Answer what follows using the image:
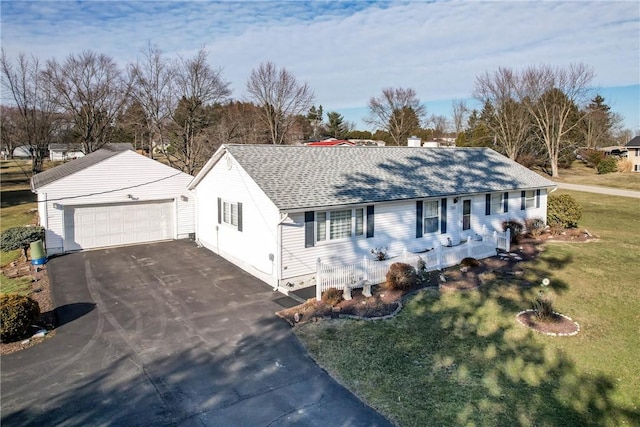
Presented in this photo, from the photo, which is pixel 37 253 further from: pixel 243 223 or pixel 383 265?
pixel 383 265

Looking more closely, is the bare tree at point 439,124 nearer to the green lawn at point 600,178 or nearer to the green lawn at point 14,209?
A: the green lawn at point 600,178

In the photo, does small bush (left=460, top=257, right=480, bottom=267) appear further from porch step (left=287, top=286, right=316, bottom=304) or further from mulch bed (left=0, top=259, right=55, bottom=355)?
mulch bed (left=0, top=259, right=55, bottom=355)

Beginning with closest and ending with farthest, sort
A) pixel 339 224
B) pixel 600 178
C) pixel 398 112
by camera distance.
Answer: pixel 339 224 → pixel 600 178 → pixel 398 112

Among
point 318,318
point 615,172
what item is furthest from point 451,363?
point 615,172

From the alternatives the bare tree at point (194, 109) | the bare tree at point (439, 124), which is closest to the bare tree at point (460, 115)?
the bare tree at point (439, 124)

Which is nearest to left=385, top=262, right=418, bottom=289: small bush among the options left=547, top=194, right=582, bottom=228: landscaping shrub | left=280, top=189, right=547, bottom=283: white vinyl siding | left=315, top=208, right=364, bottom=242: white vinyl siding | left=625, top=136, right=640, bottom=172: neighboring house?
left=280, top=189, right=547, bottom=283: white vinyl siding

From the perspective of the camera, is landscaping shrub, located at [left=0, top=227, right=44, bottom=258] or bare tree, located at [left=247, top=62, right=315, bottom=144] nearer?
landscaping shrub, located at [left=0, top=227, right=44, bottom=258]

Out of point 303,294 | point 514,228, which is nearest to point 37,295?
point 303,294
